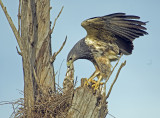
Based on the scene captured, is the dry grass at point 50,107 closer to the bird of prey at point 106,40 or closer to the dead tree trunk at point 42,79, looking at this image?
the dead tree trunk at point 42,79

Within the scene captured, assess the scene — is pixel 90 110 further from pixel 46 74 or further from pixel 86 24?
pixel 86 24

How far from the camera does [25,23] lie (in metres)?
4.53

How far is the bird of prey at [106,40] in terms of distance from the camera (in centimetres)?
484

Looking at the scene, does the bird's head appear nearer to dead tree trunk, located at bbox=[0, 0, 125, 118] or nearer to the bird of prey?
the bird of prey

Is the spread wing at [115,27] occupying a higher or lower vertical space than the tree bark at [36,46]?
higher

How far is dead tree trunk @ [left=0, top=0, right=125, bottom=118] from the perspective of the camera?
372 cm

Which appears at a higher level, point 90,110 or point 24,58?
point 24,58

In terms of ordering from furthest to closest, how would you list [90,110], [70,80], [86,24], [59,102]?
[70,80] → [86,24] → [59,102] → [90,110]

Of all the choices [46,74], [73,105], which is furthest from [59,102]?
[46,74]

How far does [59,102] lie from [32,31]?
1.31 m

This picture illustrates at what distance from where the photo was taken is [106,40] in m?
5.15

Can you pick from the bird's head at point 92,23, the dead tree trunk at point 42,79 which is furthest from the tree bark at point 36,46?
the bird's head at point 92,23

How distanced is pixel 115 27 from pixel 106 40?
14.7 inches

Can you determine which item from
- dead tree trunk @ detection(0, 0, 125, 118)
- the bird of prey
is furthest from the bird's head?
dead tree trunk @ detection(0, 0, 125, 118)
